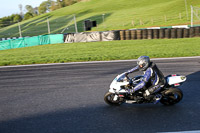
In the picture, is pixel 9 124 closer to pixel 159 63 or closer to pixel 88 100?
pixel 88 100

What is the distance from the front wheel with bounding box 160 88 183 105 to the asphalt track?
0.54ft

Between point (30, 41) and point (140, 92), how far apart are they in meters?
24.1

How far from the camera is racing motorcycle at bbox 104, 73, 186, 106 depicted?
21.6 feet

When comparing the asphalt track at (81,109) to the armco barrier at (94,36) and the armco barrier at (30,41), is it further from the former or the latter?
the armco barrier at (30,41)

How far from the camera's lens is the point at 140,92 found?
6.72m

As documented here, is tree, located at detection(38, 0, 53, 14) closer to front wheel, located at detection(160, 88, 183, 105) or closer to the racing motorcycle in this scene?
the racing motorcycle

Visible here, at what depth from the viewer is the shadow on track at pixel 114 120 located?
18.3 feet

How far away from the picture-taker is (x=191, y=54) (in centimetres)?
1497

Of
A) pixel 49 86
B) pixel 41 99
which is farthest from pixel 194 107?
pixel 49 86

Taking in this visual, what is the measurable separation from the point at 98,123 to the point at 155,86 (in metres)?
2.06

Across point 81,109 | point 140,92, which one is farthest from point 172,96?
point 81,109

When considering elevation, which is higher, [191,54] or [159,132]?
[191,54]

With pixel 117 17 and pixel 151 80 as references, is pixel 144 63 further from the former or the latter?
pixel 117 17

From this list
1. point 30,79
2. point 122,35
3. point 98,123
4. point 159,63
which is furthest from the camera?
point 122,35
